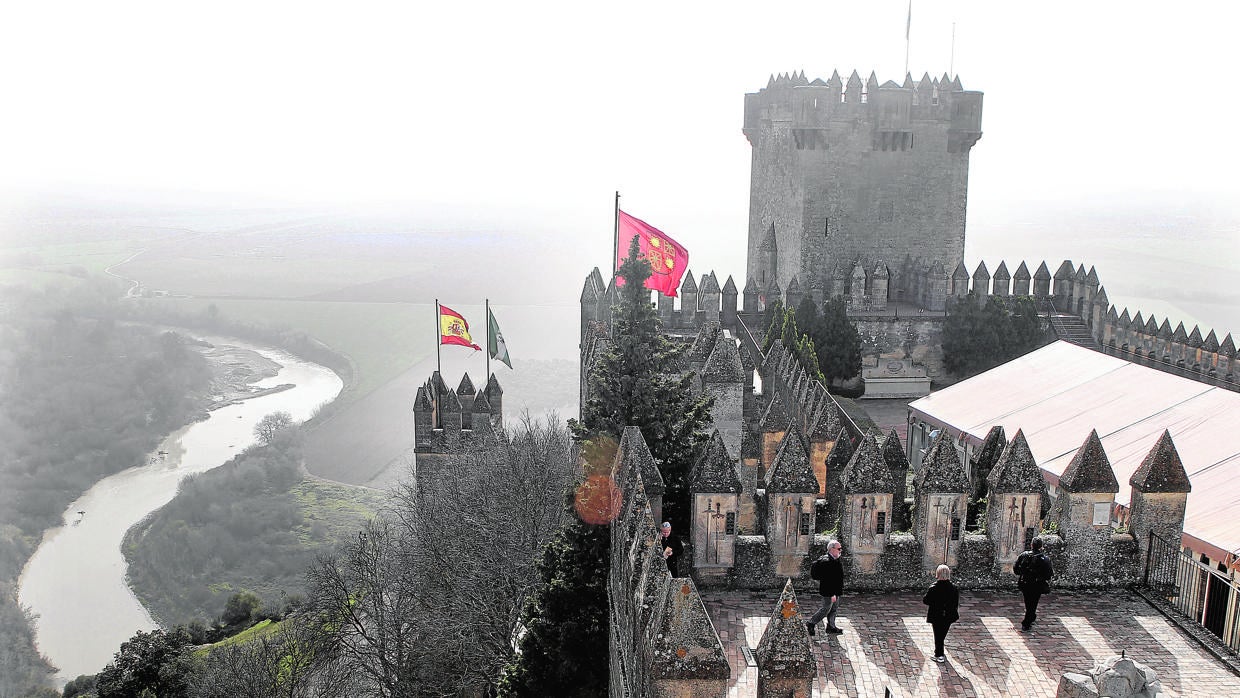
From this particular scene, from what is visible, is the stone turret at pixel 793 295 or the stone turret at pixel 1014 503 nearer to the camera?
the stone turret at pixel 1014 503

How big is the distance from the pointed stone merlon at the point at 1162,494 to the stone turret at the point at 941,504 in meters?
1.80

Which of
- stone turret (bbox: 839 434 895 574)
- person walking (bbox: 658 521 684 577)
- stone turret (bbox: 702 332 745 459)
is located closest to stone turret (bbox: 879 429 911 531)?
stone turret (bbox: 839 434 895 574)

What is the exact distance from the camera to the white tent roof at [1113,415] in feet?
42.2

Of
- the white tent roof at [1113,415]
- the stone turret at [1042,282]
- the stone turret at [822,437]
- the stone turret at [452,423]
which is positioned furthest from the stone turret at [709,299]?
the stone turret at [822,437]

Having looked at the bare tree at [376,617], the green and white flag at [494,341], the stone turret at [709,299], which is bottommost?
the bare tree at [376,617]

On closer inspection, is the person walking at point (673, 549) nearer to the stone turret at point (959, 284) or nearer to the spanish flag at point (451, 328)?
the spanish flag at point (451, 328)

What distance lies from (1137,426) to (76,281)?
75641 millimetres

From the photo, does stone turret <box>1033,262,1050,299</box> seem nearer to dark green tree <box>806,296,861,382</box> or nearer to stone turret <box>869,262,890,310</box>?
stone turret <box>869,262,890,310</box>

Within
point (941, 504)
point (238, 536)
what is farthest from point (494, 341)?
point (238, 536)

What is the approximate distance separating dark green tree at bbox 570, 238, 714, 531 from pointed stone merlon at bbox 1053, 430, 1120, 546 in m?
4.33

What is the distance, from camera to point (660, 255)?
2061 centimetres

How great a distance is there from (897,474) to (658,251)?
10.1 metres

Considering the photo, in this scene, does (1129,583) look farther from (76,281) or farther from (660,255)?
(76,281)

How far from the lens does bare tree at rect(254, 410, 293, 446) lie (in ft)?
171
